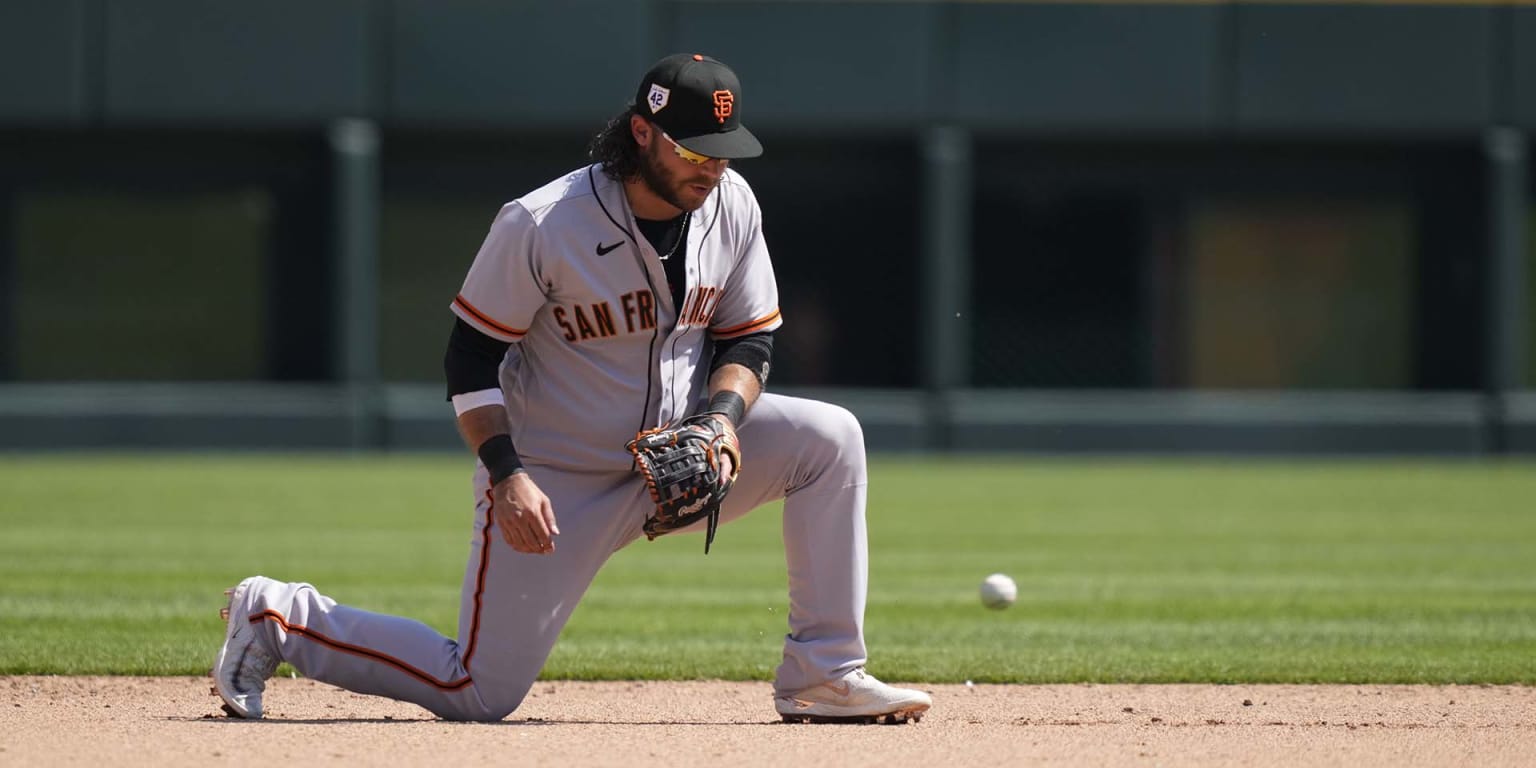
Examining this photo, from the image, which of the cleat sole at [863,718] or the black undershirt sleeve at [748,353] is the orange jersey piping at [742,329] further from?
the cleat sole at [863,718]

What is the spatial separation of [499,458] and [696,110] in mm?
951

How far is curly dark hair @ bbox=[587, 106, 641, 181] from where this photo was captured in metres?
5.01

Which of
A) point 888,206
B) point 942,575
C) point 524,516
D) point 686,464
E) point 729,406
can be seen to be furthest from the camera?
point 888,206

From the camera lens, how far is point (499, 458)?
15.6 ft

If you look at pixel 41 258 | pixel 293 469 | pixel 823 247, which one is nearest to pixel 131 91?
pixel 41 258

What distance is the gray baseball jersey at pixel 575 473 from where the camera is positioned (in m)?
4.90

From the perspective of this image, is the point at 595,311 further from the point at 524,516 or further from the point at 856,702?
the point at 856,702

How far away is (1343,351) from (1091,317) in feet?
9.03

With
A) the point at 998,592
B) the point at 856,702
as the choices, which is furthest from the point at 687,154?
the point at 998,592

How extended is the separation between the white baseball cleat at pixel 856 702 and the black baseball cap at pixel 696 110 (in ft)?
4.32

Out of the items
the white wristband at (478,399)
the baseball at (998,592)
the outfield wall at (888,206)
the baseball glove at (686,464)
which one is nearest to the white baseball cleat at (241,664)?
the white wristband at (478,399)

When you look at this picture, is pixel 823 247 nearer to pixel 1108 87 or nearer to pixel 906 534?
pixel 1108 87

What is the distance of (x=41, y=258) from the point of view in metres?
20.3

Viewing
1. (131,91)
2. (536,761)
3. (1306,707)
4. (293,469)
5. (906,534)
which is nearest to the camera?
(536,761)
